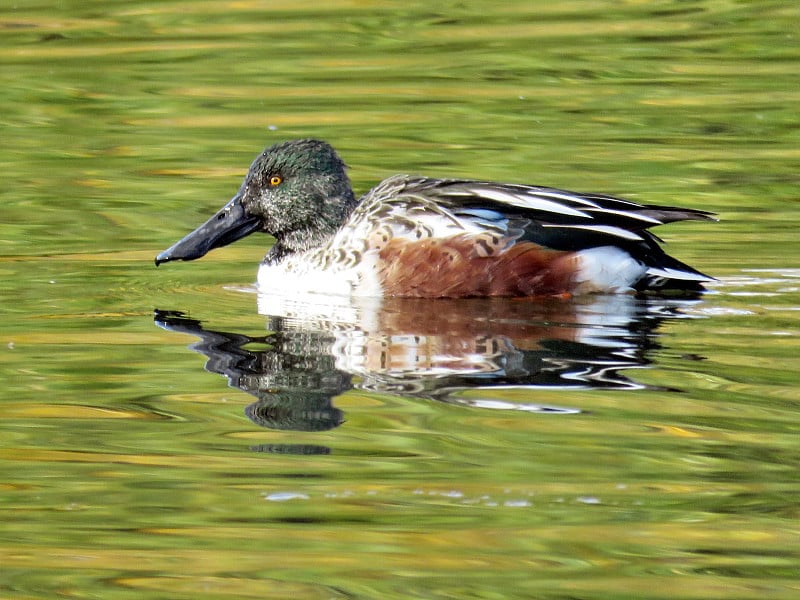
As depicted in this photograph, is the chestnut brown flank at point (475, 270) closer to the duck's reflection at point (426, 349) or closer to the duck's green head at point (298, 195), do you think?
the duck's reflection at point (426, 349)

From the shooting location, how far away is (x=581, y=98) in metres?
14.3

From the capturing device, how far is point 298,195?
9578mm

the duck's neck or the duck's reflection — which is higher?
the duck's neck

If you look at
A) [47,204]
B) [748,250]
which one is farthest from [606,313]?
[47,204]

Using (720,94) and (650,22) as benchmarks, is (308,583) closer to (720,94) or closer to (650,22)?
(720,94)

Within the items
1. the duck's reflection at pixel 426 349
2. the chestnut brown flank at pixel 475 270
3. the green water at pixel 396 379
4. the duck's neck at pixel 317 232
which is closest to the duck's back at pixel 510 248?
the chestnut brown flank at pixel 475 270

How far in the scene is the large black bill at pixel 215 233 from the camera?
9461mm

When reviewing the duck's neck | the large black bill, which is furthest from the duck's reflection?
the large black bill

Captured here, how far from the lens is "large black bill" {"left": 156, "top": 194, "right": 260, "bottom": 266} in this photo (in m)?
9.46

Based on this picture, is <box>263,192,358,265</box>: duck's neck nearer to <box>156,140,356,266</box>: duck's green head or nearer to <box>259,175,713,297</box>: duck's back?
<box>156,140,356,266</box>: duck's green head

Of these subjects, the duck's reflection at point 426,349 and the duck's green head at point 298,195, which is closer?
the duck's reflection at point 426,349

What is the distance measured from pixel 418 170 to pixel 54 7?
807cm

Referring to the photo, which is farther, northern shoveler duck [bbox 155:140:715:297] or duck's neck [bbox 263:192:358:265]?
duck's neck [bbox 263:192:358:265]

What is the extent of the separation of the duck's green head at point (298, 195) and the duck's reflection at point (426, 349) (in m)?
0.79
